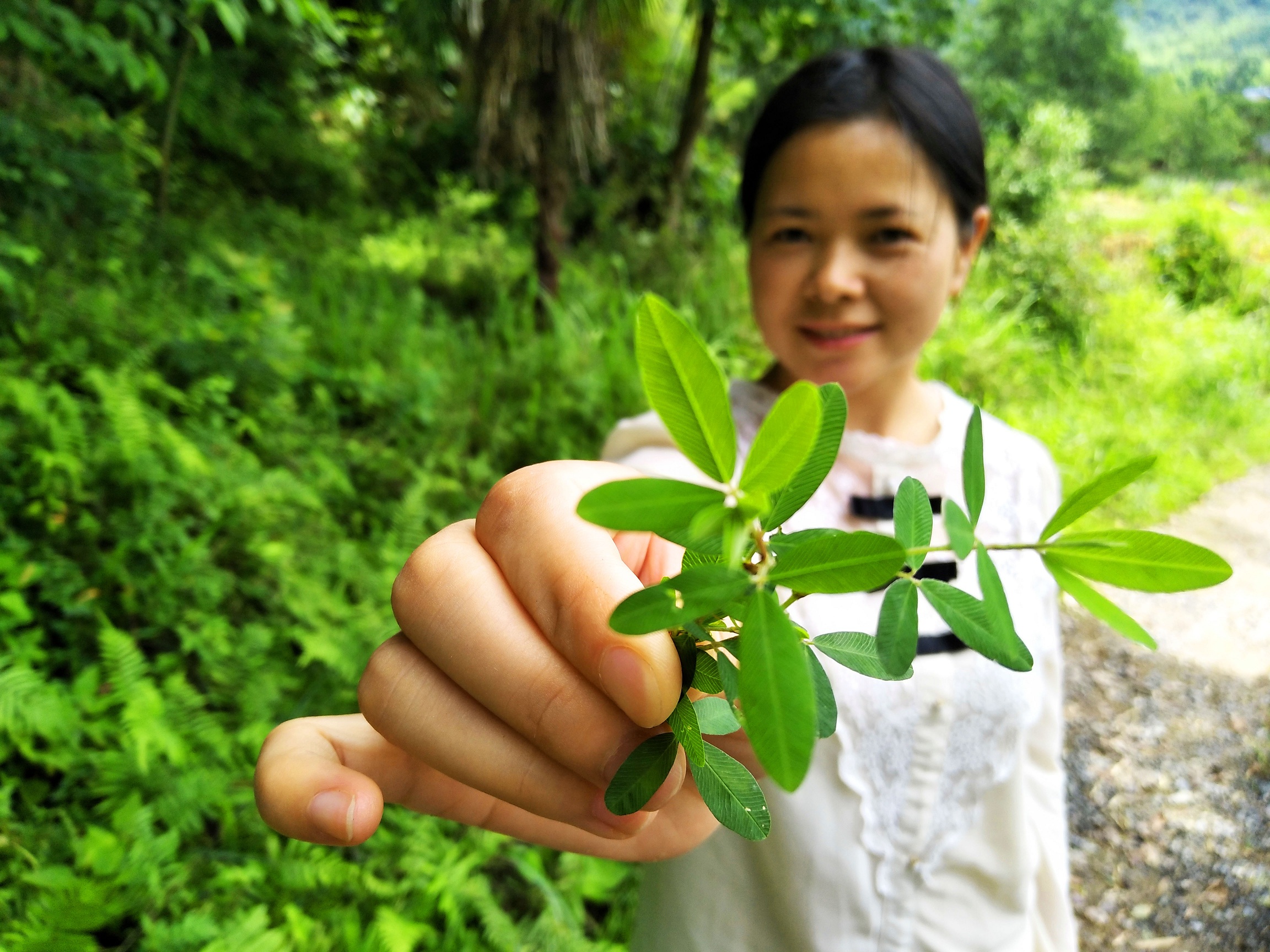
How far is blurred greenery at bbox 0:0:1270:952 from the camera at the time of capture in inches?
54.5

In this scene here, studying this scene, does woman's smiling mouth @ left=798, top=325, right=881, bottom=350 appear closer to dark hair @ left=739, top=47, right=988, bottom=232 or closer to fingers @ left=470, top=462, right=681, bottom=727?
dark hair @ left=739, top=47, right=988, bottom=232

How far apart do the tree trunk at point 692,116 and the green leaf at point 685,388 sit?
12.6 feet

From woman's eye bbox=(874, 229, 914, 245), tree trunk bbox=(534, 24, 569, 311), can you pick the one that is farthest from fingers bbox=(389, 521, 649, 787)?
tree trunk bbox=(534, 24, 569, 311)

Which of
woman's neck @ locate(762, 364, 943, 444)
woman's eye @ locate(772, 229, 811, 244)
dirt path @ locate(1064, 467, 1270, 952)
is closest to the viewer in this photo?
woman's eye @ locate(772, 229, 811, 244)

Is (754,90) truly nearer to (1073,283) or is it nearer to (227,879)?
(1073,283)

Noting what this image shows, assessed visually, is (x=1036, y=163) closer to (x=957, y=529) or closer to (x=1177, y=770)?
(x=1177, y=770)

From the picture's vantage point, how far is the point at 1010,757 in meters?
1.04

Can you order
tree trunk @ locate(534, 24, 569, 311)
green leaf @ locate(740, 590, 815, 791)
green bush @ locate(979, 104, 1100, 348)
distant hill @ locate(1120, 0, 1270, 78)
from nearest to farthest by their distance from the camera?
green leaf @ locate(740, 590, 815, 791), distant hill @ locate(1120, 0, 1270, 78), tree trunk @ locate(534, 24, 569, 311), green bush @ locate(979, 104, 1100, 348)

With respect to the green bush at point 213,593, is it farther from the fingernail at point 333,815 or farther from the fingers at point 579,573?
the fingers at point 579,573

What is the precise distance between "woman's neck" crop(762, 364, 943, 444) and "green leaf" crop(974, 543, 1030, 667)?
100cm

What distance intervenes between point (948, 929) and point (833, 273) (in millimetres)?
921

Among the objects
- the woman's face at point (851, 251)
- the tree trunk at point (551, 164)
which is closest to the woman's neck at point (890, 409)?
the woman's face at point (851, 251)

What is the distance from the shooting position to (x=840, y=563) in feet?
0.76

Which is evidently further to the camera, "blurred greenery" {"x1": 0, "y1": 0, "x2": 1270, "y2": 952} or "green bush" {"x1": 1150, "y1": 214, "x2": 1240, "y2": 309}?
"green bush" {"x1": 1150, "y1": 214, "x2": 1240, "y2": 309}
